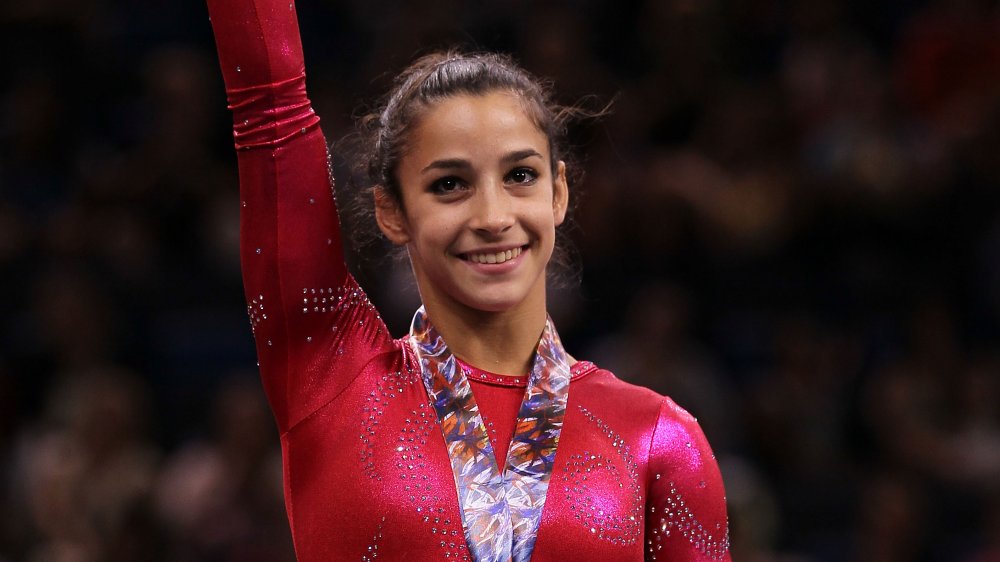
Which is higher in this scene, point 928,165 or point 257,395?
point 928,165

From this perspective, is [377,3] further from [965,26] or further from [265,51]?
[265,51]

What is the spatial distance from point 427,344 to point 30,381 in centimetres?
331

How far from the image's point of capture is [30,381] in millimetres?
4805

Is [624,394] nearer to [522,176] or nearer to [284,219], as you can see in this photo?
[522,176]

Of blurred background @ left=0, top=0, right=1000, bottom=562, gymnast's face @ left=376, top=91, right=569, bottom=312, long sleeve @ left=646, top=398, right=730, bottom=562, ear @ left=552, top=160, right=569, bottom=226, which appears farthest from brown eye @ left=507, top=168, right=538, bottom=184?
blurred background @ left=0, top=0, right=1000, bottom=562

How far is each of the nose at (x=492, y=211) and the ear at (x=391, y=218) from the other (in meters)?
0.14

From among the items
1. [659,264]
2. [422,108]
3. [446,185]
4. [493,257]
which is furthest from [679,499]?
[659,264]

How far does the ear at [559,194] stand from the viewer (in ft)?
6.57

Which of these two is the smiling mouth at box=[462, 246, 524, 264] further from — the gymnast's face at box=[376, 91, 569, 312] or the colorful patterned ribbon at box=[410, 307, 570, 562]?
the colorful patterned ribbon at box=[410, 307, 570, 562]

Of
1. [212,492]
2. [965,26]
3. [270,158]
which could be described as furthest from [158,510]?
[965,26]

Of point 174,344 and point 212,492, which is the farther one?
point 174,344

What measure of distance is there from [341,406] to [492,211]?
1.13ft

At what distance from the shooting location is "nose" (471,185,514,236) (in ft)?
5.93

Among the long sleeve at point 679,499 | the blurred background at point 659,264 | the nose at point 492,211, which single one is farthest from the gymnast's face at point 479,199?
the blurred background at point 659,264
